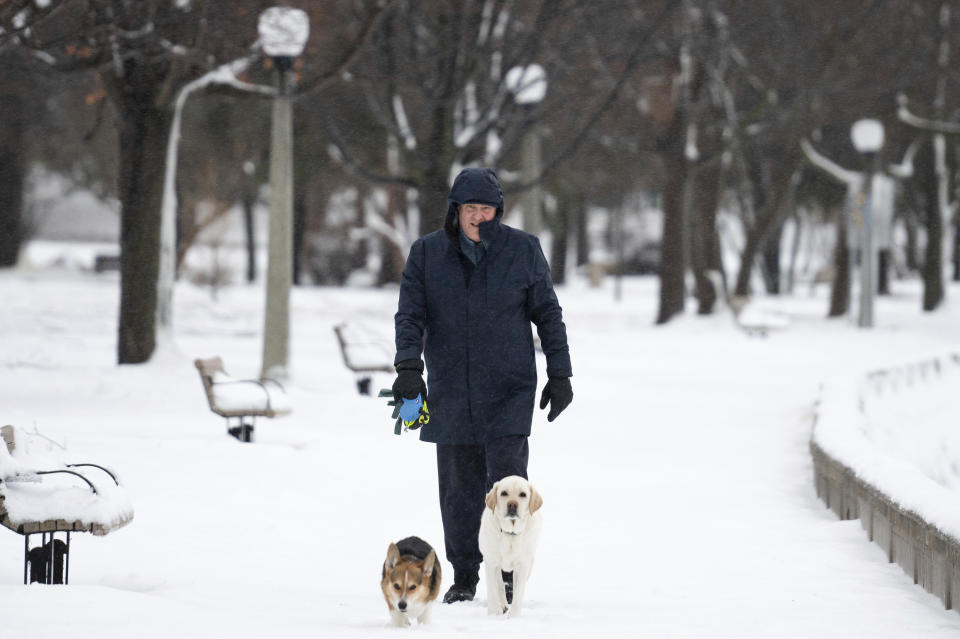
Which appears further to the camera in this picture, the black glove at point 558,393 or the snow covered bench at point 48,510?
the black glove at point 558,393

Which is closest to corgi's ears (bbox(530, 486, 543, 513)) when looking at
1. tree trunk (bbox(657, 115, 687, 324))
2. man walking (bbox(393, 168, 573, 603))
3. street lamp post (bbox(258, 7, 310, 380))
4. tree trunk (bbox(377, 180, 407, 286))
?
man walking (bbox(393, 168, 573, 603))

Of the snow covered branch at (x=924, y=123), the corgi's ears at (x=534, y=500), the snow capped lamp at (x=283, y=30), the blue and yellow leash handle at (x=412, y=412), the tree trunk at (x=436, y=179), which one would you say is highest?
the snow covered branch at (x=924, y=123)

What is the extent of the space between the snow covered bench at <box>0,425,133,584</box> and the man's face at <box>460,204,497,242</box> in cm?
202

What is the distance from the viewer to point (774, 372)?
20.4 meters

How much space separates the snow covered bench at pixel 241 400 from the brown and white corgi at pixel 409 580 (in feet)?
19.1

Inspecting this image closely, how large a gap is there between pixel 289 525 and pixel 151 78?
8533 mm

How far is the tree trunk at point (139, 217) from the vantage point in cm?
1552

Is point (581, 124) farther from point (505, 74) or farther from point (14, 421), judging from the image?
point (14, 421)

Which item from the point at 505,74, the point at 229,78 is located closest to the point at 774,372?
the point at 505,74

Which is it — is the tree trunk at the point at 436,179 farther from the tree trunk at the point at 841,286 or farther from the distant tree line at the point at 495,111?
the tree trunk at the point at 841,286

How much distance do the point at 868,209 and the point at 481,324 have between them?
22.4 m

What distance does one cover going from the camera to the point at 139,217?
51.0 feet

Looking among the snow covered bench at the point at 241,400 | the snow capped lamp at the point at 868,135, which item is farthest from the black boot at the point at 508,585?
the snow capped lamp at the point at 868,135

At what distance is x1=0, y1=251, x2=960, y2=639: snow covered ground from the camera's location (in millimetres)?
5812
